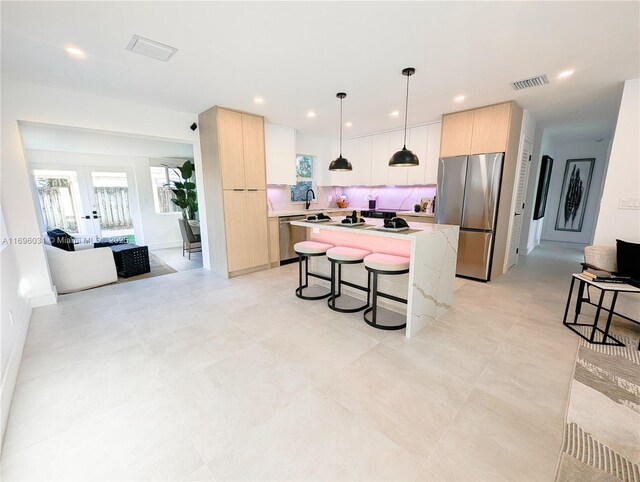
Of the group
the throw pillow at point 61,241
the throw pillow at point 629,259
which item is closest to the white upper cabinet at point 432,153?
the throw pillow at point 629,259

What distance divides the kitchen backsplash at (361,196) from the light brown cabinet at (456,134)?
4.02ft

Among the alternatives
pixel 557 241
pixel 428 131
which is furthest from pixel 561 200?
pixel 428 131

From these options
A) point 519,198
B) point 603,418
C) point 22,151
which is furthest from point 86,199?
point 519,198

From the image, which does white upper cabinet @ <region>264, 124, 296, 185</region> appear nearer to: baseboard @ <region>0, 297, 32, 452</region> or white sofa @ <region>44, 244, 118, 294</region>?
white sofa @ <region>44, 244, 118, 294</region>

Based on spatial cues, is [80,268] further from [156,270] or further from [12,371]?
[12,371]

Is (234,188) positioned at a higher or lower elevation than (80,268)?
higher

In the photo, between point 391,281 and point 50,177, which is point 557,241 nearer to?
point 391,281

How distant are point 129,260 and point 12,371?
9.11ft

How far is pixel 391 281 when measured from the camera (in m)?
3.08

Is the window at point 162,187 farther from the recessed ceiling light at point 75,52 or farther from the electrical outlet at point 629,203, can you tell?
the electrical outlet at point 629,203

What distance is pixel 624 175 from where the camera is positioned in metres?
3.11

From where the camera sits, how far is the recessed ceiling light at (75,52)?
239 centimetres

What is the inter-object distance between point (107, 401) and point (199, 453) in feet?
2.87

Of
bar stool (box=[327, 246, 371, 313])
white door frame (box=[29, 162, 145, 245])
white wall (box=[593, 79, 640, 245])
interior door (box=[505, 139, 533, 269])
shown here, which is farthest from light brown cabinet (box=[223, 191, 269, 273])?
white wall (box=[593, 79, 640, 245])
